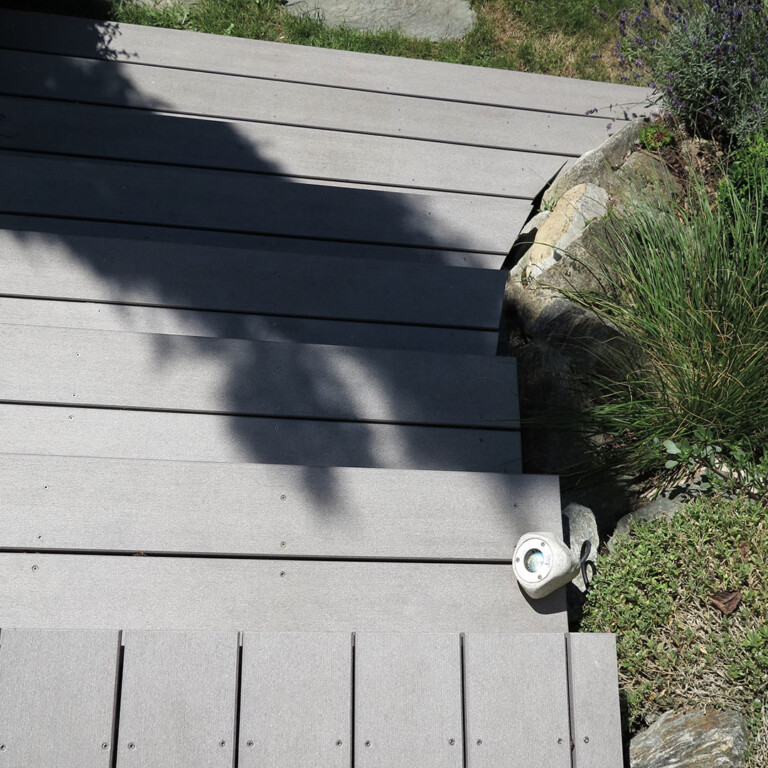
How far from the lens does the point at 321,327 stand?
253 cm

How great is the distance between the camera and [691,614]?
2057mm

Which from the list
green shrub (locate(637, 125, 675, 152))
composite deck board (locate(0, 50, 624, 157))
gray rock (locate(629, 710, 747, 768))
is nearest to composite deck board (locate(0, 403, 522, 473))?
gray rock (locate(629, 710, 747, 768))

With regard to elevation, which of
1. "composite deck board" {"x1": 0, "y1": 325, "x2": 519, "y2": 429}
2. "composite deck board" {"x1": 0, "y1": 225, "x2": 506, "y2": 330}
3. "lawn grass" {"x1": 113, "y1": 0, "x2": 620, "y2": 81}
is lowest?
"composite deck board" {"x1": 0, "y1": 325, "x2": 519, "y2": 429}

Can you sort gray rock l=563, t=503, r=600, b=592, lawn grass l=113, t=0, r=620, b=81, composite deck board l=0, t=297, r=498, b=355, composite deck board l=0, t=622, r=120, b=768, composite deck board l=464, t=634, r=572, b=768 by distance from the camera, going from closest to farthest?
composite deck board l=0, t=622, r=120, b=768 → composite deck board l=464, t=634, r=572, b=768 → gray rock l=563, t=503, r=600, b=592 → composite deck board l=0, t=297, r=498, b=355 → lawn grass l=113, t=0, r=620, b=81

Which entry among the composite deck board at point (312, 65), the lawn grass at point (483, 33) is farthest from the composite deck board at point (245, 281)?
the lawn grass at point (483, 33)

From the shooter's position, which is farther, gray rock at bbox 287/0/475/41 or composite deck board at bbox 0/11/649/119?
gray rock at bbox 287/0/475/41

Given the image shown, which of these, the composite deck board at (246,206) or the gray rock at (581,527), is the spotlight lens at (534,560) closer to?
the gray rock at (581,527)

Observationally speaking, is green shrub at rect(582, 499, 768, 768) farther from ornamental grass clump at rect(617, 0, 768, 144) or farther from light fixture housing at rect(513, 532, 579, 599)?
ornamental grass clump at rect(617, 0, 768, 144)

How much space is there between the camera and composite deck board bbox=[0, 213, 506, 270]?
107 inches

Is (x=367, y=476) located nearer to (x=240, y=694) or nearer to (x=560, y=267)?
(x=240, y=694)

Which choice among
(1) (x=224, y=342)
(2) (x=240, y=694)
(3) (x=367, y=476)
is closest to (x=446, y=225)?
(1) (x=224, y=342)

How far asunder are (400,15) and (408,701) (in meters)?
3.58

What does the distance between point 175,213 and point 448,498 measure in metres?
1.52

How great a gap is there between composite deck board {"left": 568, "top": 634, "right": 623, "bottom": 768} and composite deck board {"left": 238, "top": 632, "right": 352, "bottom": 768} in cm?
48
